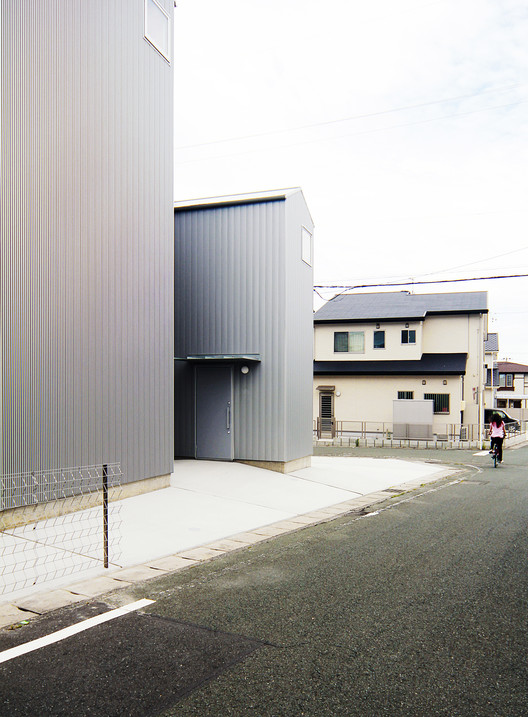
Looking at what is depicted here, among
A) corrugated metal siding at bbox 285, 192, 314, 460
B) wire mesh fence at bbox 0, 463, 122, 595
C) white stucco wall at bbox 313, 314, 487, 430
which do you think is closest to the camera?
wire mesh fence at bbox 0, 463, 122, 595

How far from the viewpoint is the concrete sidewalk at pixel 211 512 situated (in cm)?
570

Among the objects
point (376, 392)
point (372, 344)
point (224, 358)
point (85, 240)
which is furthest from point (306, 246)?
point (372, 344)

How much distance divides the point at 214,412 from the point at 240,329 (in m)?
2.12

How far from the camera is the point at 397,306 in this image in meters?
35.0

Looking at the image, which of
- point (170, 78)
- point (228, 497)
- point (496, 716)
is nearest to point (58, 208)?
point (170, 78)

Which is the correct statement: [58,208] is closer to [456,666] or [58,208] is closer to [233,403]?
[233,403]

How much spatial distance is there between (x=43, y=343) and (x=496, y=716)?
23.2 ft

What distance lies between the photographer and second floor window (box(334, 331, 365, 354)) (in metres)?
34.5

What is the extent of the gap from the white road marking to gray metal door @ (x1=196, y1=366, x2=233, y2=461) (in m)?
8.90

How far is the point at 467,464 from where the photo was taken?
19.8m

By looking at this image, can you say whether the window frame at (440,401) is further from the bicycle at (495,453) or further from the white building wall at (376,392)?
the bicycle at (495,453)

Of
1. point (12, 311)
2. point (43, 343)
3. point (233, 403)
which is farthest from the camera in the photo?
point (233, 403)

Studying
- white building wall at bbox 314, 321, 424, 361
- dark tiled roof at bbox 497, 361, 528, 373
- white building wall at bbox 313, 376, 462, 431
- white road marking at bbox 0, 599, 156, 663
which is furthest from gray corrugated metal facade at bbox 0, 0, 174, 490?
dark tiled roof at bbox 497, 361, 528, 373

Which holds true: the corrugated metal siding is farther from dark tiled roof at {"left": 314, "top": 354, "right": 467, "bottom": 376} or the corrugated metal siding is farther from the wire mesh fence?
dark tiled roof at {"left": 314, "top": 354, "right": 467, "bottom": 376}
